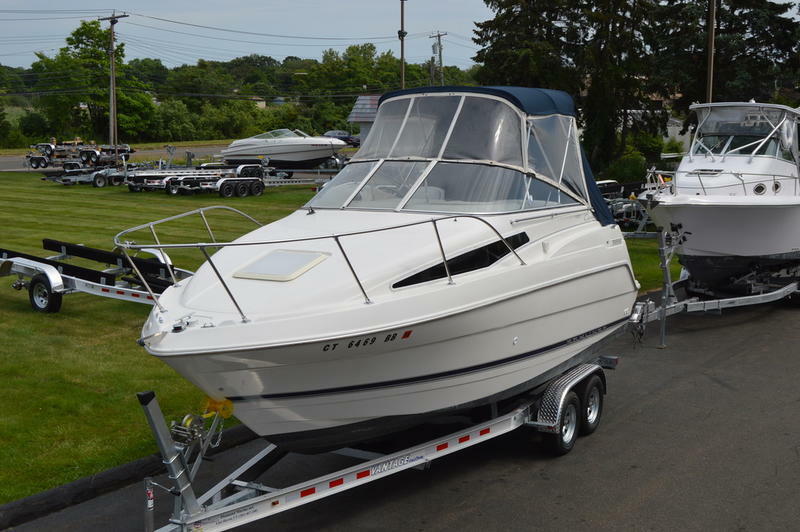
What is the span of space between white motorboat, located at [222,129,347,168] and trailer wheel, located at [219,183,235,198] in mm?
7057

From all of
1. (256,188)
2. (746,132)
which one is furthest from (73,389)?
(256,188)

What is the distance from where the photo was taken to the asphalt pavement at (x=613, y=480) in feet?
17.7

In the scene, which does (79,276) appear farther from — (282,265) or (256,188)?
(256,188)

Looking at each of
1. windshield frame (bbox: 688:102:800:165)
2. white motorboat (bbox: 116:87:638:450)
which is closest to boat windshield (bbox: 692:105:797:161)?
windshield frame (bbox: 688:102:800:165)

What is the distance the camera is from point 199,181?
26000 millimetres

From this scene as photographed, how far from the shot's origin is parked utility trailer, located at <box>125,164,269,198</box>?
25828mm

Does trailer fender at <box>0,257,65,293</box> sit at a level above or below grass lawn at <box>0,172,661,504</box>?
above

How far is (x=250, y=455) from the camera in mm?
6582

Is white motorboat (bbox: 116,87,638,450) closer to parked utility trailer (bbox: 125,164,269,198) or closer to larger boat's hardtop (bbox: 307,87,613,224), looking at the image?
larger boat's hardtop (bbox: 307,87,613,224)

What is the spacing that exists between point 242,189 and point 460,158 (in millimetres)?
20325

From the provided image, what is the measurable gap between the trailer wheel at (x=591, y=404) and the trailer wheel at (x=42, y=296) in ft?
23.0

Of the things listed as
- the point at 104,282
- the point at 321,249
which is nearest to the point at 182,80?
the point at 104,282

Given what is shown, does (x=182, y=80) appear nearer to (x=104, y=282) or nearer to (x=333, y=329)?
(x=104, y=282)

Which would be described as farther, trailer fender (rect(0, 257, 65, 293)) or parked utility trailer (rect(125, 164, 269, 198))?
parked utility trailer (rect(125, 164, 269, 198))
